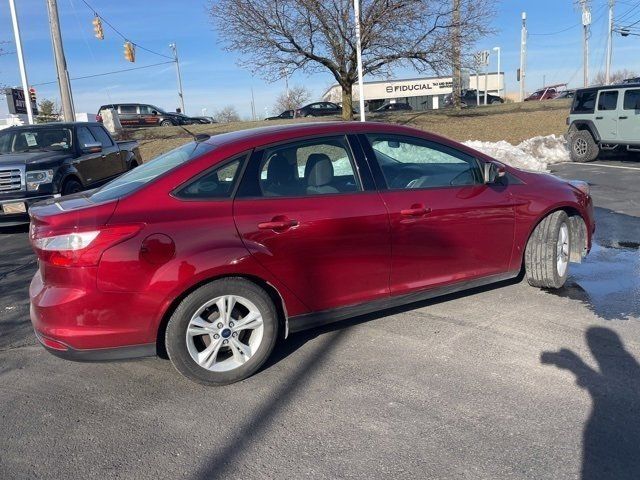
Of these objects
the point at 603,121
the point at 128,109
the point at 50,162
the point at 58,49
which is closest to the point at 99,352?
the point at 50,162

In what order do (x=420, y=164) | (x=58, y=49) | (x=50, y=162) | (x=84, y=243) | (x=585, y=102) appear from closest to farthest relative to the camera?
(x=84, y=243) → (x=420, y=164) → (x=50, y=162) → (x=585, y=102) → (x=58, y=49)

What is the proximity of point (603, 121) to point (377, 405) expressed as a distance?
1347 centimetres

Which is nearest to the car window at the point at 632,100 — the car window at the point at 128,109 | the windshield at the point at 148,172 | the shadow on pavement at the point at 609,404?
the shadow on pavement at the point at 609,404

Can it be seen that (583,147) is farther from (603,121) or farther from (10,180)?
(10,180)

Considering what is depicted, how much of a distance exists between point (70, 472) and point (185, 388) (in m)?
0.93

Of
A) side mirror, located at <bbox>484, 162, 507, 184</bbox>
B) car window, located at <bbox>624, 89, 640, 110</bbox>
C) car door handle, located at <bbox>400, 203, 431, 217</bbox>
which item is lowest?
car door handle, located at <bbox>400, 203, 431, 217</bbox>

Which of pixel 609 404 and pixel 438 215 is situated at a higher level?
pixel 438 215

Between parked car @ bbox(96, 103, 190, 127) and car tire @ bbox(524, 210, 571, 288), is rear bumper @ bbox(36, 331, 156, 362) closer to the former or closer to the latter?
car tire @ bbox(524, 210, 571, 288)

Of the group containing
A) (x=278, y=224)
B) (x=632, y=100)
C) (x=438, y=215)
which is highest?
(x=632, y=100)

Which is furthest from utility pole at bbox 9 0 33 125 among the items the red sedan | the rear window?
the red sedan

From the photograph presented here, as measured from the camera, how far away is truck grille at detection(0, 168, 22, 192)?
27.3 ft

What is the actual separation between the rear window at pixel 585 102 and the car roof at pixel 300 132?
39.6 ft

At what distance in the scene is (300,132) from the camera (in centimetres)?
402

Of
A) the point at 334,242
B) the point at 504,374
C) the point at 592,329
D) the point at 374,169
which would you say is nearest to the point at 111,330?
the point at 334,242
